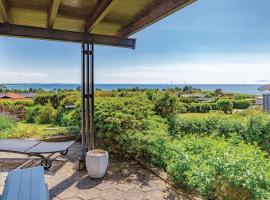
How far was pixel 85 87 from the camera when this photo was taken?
183 inches

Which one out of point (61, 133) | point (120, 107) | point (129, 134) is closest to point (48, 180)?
point (129, 134)

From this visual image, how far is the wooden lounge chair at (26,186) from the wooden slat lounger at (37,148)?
172 cm

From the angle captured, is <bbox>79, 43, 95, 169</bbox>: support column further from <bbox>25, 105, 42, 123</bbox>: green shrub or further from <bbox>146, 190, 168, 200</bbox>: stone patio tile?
<bbox>25, 105, 42, 123</bbox>: green shrub

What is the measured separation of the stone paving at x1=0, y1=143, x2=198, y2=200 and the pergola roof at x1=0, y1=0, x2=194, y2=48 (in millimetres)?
2341

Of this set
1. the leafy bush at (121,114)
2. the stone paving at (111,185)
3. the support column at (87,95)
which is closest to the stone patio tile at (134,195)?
the stone paving at (111,185)

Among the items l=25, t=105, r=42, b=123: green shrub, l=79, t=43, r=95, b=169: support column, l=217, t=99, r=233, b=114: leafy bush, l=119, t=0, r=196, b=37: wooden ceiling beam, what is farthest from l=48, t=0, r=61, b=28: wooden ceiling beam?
l=217, t=99, r=233, b=114: leafy bush

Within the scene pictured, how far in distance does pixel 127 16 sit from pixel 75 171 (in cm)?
284

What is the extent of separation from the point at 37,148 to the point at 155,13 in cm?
328

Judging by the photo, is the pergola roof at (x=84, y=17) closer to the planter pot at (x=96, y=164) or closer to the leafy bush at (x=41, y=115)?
the planter pot at (x=96, y=164)

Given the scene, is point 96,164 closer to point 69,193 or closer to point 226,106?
point 69,193

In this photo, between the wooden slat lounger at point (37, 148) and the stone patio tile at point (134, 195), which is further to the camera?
the wooden slat lounger at point (37, 148)

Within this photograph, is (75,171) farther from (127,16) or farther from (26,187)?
(127,16)

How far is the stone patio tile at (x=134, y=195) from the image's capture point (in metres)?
3.52

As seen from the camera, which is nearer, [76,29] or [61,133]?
[76,29]
